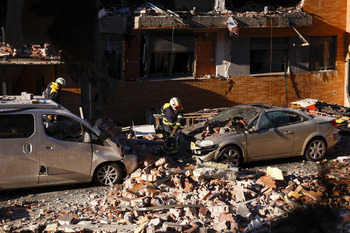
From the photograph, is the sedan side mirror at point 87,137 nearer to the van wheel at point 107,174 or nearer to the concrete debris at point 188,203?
the van wheel at point 107,174

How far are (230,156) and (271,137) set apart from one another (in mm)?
1273

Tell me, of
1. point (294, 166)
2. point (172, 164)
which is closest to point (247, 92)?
point (294, 166)

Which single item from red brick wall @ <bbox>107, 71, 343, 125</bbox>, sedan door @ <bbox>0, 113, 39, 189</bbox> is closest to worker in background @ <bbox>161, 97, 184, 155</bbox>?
sedan door @ <bbox>0, 113, 39, 189</bbox>

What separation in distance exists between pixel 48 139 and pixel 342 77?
15425 mm

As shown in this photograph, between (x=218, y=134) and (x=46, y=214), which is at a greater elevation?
(x=218, y=134)

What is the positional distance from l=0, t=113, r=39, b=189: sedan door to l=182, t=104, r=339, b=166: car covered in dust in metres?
3.96

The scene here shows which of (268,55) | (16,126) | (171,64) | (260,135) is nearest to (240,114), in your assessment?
(260,135)

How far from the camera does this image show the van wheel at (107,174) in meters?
10.4

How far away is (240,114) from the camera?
12.7m

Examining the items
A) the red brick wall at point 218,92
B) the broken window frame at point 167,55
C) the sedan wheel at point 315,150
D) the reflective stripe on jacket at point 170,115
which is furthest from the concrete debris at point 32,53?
the sedan wheel at point 315,150

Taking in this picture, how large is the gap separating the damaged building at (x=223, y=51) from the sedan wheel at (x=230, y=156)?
584cm

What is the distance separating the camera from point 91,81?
293 centimetres

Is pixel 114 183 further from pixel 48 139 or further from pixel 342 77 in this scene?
pixel 342 77

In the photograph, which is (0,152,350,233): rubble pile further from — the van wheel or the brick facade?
the brick facade
